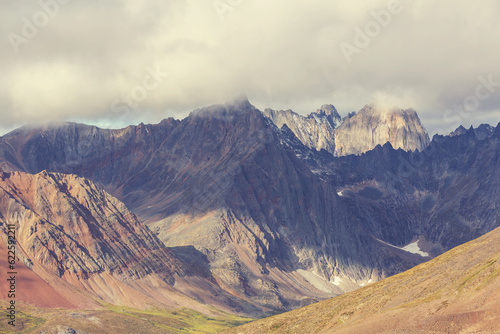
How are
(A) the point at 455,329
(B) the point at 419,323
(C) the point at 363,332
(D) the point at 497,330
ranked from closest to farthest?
(D) the point at 497,330, (A) the point at 455,329, (B) the point at 419,323, (C) the point at 363,332

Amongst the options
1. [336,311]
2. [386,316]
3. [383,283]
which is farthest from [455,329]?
[383,283]

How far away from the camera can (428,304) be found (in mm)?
150250

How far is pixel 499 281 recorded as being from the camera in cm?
13888

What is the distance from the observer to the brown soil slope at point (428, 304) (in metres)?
136

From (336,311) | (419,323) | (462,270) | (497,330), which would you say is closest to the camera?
(497,330)

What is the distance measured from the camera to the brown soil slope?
445 ft

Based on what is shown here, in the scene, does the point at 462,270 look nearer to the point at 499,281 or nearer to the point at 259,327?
the point at 499,281

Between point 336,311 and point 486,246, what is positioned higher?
point 486,246

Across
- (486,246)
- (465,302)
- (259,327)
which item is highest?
(486,246)

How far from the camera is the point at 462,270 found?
16912 cm

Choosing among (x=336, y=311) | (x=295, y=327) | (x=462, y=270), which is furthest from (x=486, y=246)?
(x=295, y=327)

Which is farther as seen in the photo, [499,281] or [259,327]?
[259,327]

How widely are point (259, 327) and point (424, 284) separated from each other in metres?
53.6

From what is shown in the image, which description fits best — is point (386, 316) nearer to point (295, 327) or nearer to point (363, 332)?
point (363, 332)
